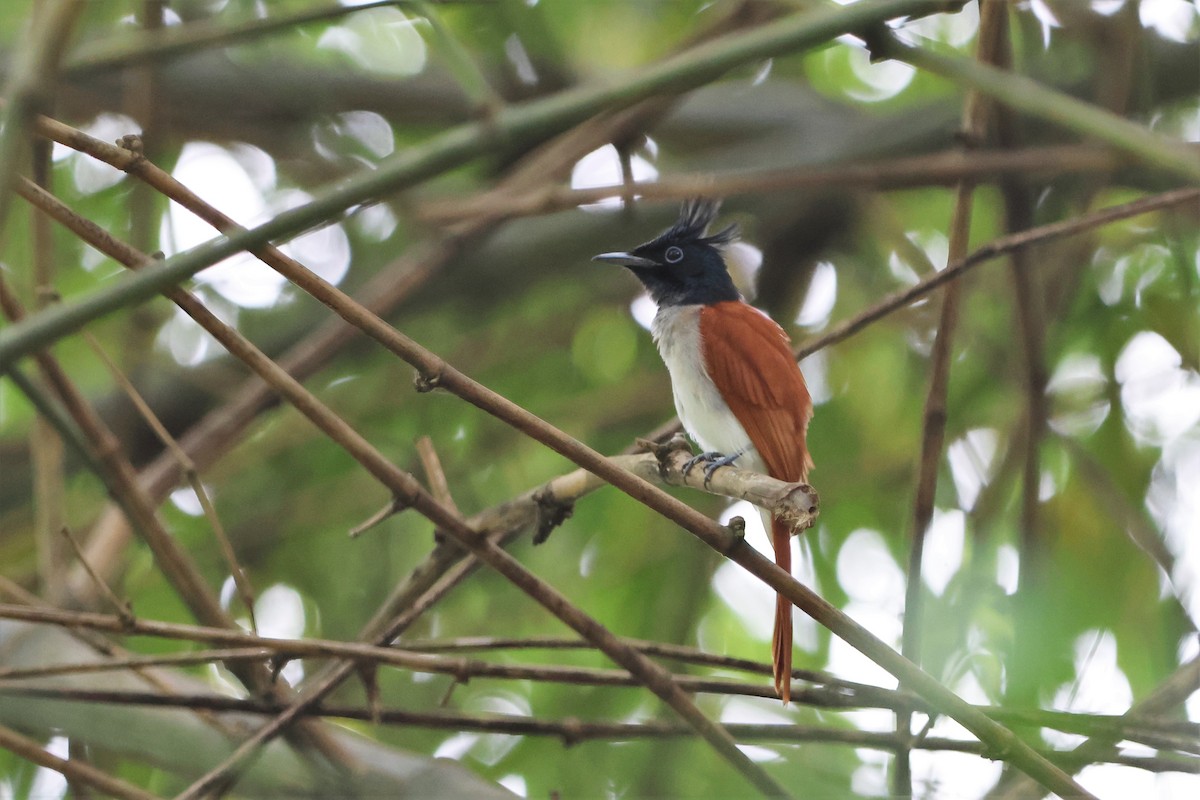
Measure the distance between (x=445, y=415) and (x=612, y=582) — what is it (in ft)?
2.92

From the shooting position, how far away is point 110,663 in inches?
77.5

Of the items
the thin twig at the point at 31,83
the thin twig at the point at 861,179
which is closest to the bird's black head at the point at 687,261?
the thin twig at the point at 861,179

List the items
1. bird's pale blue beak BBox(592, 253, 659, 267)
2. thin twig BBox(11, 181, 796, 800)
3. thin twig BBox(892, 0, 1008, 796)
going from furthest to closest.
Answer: bird's pale blue beak BBox(592, 253, 659, 267)
thin twig BBox(892, 0, 1008, 796)
thin twig BBox(11, 181, 796, 800)

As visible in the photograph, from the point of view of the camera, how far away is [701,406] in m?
3.43

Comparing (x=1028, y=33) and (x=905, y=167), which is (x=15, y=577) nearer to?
(x=905, y=167)

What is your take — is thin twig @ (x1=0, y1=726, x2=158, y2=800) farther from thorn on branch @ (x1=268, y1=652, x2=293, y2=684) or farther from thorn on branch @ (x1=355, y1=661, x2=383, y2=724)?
thorn on branch @ (x1=355, y1=661, x2=383, y2=724)

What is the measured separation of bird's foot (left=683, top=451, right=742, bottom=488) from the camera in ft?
6.92

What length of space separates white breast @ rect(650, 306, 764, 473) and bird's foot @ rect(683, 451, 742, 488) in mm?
51

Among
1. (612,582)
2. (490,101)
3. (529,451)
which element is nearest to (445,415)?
(529,451)

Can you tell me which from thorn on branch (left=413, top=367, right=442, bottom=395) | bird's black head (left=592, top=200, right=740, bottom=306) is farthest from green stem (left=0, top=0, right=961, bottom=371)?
bird's black head (left=592, top=200, right=740, bottom=306)

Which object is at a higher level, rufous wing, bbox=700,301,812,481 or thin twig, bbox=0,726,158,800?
rufous wing, bbox=700,301,812,481

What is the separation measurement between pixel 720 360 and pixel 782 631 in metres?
1.12

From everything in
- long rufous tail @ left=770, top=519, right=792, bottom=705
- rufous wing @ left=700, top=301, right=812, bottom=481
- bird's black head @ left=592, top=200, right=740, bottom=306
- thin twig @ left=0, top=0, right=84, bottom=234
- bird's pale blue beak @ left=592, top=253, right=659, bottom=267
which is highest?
bird's black head @ left=592, top=200, right=740, bottom=306

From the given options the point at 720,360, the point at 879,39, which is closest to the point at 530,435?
the point at 879,39
